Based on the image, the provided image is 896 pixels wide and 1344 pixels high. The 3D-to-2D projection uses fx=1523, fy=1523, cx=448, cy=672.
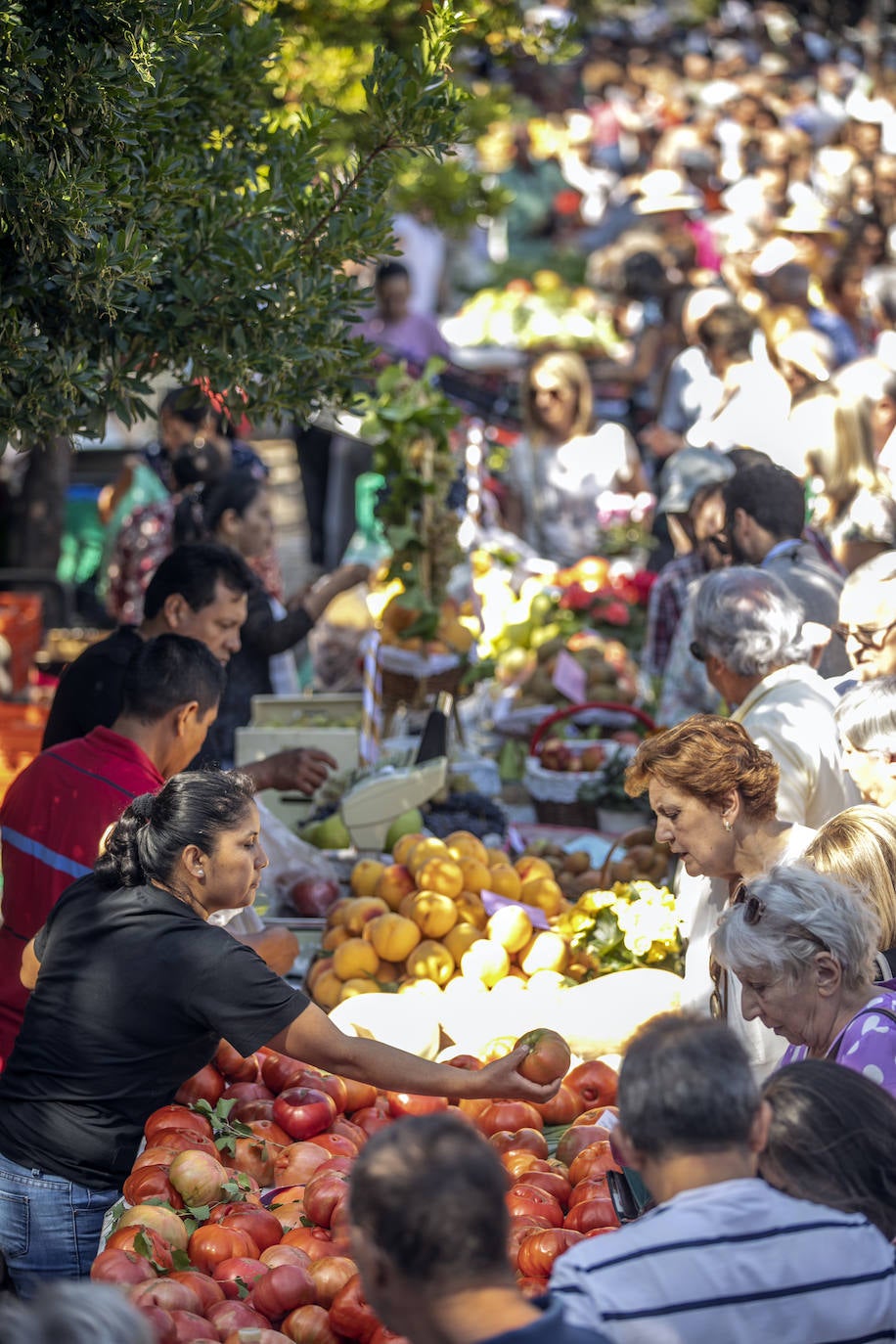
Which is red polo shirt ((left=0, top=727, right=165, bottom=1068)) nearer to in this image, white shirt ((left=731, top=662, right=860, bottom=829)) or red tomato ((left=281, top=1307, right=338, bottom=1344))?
red tomato ((left=281, top=1307, right=338, bottom=1344))

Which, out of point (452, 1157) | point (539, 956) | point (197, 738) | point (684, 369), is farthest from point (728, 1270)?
point (684, 369)

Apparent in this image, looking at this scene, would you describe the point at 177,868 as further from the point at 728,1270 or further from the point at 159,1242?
the point at 728,1270

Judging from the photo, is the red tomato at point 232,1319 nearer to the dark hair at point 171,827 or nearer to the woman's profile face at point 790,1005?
the dark hair at point 171,827

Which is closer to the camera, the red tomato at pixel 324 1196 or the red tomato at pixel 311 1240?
the red tomato at pixel 311 1240

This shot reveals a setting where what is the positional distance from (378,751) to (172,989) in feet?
9.85

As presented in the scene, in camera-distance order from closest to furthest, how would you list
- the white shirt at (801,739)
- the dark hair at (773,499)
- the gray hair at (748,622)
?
the white shirt at (801,739), the gray hair at (748,622), the dark hair at (773,499)

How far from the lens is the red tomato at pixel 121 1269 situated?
103 inches

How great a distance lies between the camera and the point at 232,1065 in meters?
3.71

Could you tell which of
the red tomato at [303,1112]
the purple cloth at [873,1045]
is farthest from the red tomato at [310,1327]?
the purple cloth at [873,1045]

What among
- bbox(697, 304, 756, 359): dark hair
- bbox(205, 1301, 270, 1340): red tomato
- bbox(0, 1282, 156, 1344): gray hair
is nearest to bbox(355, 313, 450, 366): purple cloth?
bbox(697, 304, 756, 359): dark hair

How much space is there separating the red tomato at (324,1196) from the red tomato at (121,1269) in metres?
0.40

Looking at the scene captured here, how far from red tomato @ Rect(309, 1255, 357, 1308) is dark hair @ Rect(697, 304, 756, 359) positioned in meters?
5.58

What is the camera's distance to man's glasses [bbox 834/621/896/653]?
4.31 metres

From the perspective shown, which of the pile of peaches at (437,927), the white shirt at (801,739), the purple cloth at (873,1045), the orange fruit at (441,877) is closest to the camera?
the purple cloth at (873,1045)
